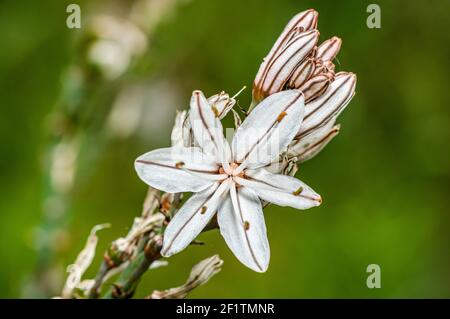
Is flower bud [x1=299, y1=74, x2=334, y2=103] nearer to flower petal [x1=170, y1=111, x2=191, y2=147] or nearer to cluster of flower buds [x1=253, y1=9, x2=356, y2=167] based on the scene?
cluster of flower buds [x1=253, y1=9, x2=356, y2=167]

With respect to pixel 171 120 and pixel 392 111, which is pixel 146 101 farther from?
pixel 392 111

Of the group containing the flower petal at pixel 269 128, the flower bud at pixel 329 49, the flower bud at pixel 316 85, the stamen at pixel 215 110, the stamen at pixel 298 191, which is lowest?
the stamen at pixel 298 191

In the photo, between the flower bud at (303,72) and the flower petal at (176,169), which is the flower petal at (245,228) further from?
the flower bud at (303,72)

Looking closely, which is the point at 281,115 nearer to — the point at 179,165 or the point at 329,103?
the point at 329,103

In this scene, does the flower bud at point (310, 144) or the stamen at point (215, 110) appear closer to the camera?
the stamen at point (215, 110)

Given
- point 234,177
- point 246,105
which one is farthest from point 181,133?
point 246,105

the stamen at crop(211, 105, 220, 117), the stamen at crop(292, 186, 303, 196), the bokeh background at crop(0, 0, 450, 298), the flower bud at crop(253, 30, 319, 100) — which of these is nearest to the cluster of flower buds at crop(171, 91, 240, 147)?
the stamen at crop(211, 105, 220, 117)

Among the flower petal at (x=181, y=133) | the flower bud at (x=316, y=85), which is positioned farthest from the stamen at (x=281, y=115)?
the flower petal at (x=181, y=133)

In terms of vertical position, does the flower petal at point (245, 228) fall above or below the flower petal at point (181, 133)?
below
